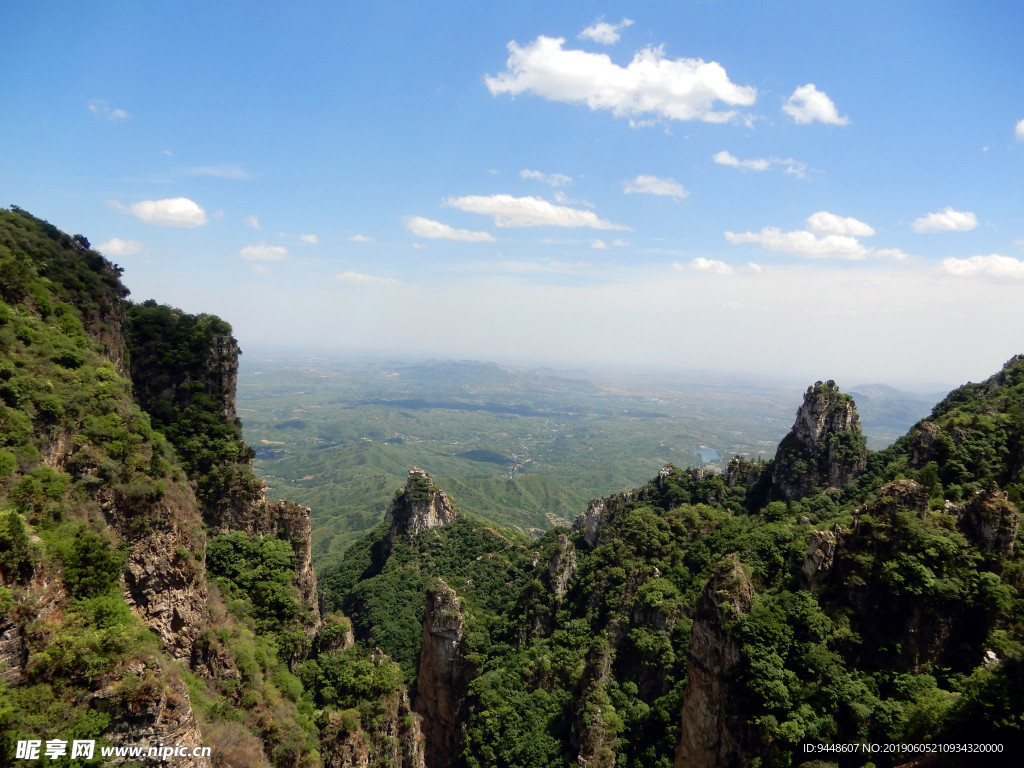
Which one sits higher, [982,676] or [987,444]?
[987,444]

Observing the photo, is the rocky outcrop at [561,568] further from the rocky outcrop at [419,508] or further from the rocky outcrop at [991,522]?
the rocky outcrop at [991,522]

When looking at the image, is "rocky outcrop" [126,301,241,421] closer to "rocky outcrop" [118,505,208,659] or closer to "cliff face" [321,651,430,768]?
"rocky outcrop" [118,505,208,659]

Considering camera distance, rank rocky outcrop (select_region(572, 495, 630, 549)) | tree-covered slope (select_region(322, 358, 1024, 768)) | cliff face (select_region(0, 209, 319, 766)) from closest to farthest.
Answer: cliff face (select_region(0, 209, 319, 766)), tree-covered slope (select_region(322, 358, 1024, 768)), rocky outcrop (select_region(572, 495, 630, 549))

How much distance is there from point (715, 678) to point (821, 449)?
35.7m

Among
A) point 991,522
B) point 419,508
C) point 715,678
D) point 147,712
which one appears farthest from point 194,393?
point 991,522

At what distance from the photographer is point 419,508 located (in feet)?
220

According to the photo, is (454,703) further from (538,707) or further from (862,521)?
(862,521)

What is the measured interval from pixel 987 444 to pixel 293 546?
50023 mm

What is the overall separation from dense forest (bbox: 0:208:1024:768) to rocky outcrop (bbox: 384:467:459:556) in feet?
61.9

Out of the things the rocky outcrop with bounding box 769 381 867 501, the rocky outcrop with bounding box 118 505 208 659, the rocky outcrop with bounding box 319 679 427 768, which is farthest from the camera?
the rocky outcrop with bounding box 769 381 867 501

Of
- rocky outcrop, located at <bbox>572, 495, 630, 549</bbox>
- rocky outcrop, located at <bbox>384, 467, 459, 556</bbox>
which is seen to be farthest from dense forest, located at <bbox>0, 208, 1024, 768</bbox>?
rocky outcrop, located at <bbox>384, 467, 459, 556</bbox>

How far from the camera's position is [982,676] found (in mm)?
16828

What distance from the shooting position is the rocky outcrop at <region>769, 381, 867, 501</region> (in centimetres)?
4859

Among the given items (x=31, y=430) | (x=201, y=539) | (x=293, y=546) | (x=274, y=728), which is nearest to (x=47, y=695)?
(x=31, y=430)
